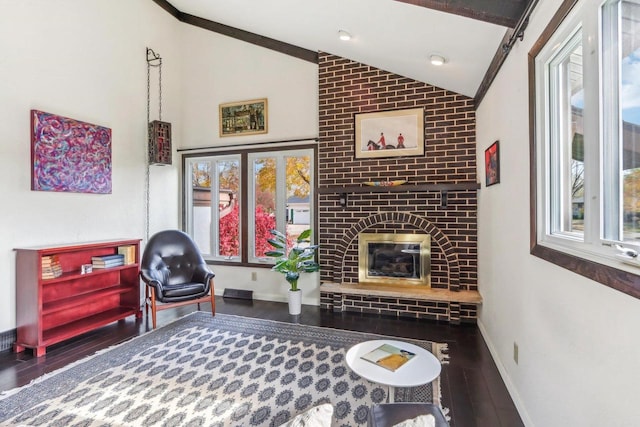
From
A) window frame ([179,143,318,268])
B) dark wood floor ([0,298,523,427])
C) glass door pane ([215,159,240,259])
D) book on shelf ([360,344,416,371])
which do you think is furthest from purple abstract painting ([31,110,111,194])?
book on shelf ([360,344,416,371])

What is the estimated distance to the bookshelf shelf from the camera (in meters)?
2.93

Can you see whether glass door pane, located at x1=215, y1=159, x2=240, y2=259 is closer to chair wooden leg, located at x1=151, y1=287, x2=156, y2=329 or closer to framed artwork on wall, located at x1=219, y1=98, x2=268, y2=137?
framed artwork on wall, located at x1=219, y1=98, x2=268, y2=137

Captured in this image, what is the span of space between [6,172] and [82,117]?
3.22 ft

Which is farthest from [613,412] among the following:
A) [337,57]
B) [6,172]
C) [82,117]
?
[82,117]

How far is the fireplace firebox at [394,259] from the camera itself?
384cm

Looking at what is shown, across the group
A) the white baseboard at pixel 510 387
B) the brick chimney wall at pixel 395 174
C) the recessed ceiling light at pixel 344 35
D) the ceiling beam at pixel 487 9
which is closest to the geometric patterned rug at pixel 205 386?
the white baseboard at pixel 510 387

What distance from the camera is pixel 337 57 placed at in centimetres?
414

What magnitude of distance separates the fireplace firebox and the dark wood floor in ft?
1.52

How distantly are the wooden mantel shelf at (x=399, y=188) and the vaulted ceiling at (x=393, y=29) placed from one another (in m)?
0.98

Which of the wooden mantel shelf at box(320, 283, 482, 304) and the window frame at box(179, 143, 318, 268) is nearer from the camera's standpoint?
the wooden mantel shelf at box(320, 283, 482, 304)

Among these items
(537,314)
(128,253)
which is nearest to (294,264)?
(128,253)

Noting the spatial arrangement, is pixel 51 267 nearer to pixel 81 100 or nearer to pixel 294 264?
pixel 81 100

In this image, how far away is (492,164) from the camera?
283 cm

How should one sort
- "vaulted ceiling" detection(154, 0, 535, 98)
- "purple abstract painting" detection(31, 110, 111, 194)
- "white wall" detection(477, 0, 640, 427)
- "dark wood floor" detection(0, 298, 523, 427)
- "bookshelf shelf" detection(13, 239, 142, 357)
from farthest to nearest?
"purple abstract painting" detection(31, 110, 111, 194)
"bookshelf shelf" detection(13, 239, 142, 357)
"vaulted ceiling" detection(154, 0, 535, 98)
"dark wood floor" detection(0, 298, 523, 427)
"white wall" detection(477, 0, 640, 427)
